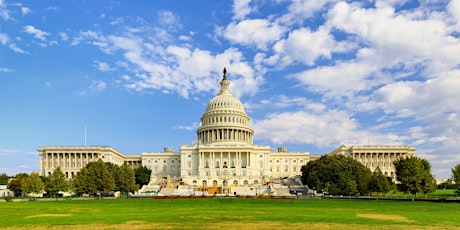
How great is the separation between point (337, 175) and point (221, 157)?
63061 millimetres

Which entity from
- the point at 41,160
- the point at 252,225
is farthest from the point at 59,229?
the point at 41,160

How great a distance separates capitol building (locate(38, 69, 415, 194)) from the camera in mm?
147375

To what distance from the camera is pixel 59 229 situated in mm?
24781

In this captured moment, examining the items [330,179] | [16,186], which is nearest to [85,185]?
[16,186]

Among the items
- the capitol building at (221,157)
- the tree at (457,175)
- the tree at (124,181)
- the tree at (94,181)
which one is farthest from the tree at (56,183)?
the tree at (457,175)

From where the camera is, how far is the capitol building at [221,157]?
5802 inches

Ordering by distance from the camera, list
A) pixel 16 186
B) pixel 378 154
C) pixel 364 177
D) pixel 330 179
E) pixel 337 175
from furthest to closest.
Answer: pixel 378 154 < pixel 16 186 < pixel 330 179 < pixel 337 175 < pixel 364 177

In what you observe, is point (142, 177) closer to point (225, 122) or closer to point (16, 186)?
point (16, 186)

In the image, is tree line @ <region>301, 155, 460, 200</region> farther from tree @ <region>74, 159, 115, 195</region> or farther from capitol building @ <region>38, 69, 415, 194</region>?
tree @ <region>74, 159, 115, 195</region>

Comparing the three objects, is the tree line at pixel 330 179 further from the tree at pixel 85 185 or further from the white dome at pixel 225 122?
the white dome at pixel 225 122

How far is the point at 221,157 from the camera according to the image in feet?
494

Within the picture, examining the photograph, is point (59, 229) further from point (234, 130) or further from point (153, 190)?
point (234, 130)

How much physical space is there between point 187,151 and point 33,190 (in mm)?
70530

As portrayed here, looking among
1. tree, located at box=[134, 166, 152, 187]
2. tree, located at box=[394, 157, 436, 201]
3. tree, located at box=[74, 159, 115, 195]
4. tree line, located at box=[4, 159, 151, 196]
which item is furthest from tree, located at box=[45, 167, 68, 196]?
tree, located at box=[394, 157, 436, 201]
